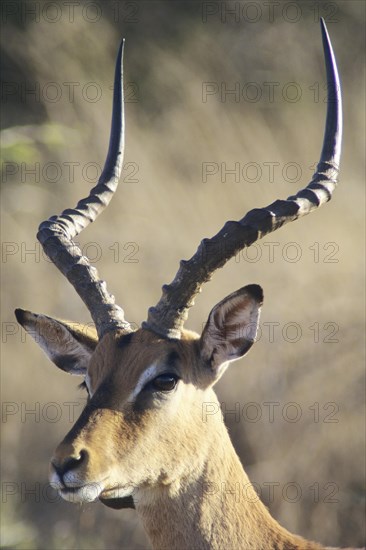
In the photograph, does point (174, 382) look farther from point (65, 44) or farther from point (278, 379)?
point (65, 44)

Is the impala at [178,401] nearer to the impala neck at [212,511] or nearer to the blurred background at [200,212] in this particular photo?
the impala neck at [212,511]

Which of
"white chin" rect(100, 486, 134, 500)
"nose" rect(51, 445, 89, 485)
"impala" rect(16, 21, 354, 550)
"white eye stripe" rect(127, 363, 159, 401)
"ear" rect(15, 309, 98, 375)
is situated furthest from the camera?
"ear" rect(15, 309, 98, 375)

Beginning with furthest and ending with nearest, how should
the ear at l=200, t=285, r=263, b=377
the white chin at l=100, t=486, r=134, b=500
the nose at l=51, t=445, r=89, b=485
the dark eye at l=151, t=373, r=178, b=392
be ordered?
the ear at l=200, t=285, r=263, b=377
the dark eye at l=151, t=373, r=178, b=392
the white chin at l=100, t=486, r=134, b=500
the nose at l=51, t=445, r=89, b=485

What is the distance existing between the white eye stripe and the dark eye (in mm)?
38

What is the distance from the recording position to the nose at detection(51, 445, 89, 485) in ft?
19.6

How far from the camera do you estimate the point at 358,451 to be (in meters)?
14.4

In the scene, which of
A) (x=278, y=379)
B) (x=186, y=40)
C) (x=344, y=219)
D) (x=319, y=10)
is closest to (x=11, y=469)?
(x=278, y=379)

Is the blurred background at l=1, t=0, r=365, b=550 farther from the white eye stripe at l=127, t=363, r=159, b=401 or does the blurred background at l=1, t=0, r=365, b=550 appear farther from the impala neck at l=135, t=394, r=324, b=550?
the white eye stripe at l=127, t=363, r=159, b=401

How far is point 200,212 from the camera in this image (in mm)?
16609

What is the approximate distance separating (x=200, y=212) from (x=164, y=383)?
10.0 metres

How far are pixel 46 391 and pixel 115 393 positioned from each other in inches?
321

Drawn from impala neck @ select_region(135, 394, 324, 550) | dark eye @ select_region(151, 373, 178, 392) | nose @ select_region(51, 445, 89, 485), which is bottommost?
impala neck @ select_region(135, 394, 324, 550)

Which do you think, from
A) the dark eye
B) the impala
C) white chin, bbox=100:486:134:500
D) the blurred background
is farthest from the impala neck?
the blurred background

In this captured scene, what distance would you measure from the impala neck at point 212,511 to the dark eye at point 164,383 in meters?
0.49
